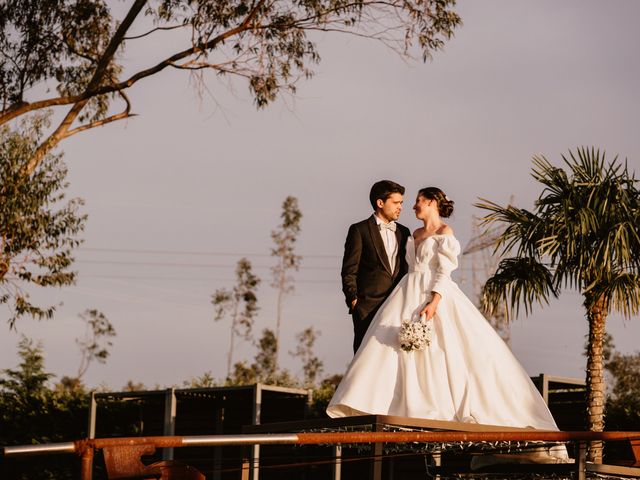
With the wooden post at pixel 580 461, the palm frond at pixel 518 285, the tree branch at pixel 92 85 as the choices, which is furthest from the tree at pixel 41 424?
the wooden post at pixel 580 461

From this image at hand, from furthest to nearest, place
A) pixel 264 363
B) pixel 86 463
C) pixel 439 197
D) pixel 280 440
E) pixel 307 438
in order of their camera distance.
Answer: pixel 264 363
pixel 439 197
pixel 307 438
pixel 280 440
pixel 86 463

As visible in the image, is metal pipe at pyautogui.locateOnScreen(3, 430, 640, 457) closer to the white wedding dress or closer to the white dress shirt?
the white wedding dress

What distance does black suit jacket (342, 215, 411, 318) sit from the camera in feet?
27.9

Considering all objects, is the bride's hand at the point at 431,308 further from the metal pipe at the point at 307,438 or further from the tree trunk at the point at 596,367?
the tree trunk at the point at 596,367

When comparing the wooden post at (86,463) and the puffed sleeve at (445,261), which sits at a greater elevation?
the puffed sleeve at (445,261)

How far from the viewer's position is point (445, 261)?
8164mm

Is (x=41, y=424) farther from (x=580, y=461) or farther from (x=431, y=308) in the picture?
(x=580, y=461)

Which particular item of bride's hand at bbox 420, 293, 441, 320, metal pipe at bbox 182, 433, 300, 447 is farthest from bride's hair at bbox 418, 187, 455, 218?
metal pipe at bbox 182, 433, 300, 447

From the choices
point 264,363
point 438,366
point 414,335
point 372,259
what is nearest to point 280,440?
point 414,335

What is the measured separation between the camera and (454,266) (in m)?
8.24

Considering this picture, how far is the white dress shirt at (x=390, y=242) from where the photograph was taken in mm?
8625

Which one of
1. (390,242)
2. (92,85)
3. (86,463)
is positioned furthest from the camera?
(92,85)

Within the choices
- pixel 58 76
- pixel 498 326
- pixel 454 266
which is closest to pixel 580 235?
pixel 454 266

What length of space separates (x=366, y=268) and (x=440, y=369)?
1.20m
